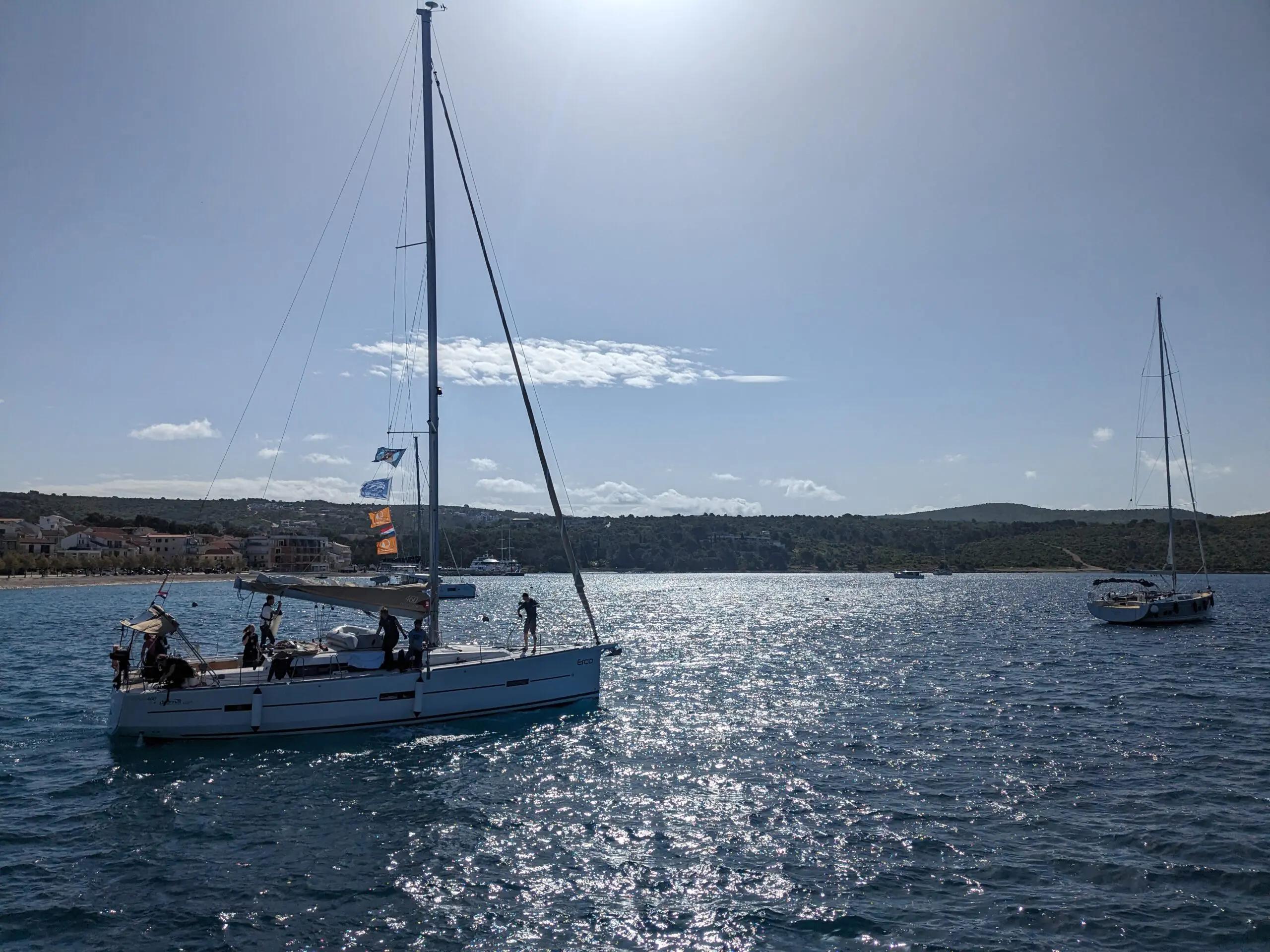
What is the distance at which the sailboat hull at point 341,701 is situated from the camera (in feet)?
64.3

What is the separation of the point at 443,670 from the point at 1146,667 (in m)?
29.2

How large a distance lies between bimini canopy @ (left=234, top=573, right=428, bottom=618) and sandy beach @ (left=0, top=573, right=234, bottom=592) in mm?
83981

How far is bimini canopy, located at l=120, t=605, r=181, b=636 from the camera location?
1977cm

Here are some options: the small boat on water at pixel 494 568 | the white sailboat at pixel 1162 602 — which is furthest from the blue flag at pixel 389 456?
the small boat on water at pixel 494 568

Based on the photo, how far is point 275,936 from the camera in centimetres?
1013

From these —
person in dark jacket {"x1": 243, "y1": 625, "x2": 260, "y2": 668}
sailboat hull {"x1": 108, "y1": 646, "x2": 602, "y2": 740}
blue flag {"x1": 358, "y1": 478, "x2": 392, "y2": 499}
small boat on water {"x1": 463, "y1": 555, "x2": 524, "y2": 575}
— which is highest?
blue flag {"x1": 358, "y1": 478, "x2": 392, "y2": 499}

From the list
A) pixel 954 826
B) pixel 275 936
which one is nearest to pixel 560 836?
pixel 275 936

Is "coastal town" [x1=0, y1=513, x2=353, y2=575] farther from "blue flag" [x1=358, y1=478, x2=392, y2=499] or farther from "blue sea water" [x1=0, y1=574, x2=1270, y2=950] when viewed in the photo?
"blue sea water" [x1=0, y1=574, x2=1270, y2=950]

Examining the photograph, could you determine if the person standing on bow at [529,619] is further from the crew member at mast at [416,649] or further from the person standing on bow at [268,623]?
the person standing on bow at [268,623]

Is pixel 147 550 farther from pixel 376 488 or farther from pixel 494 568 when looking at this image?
pixel 376 488

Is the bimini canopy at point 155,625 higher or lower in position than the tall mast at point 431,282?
lower

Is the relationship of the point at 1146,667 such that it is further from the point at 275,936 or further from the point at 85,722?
the point at 85,722

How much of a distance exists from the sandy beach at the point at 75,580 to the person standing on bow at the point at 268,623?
3266 inches

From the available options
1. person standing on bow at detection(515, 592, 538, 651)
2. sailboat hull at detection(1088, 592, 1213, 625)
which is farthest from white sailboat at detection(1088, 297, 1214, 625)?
person standing on bow at detection(515, 592, 538, 651)
